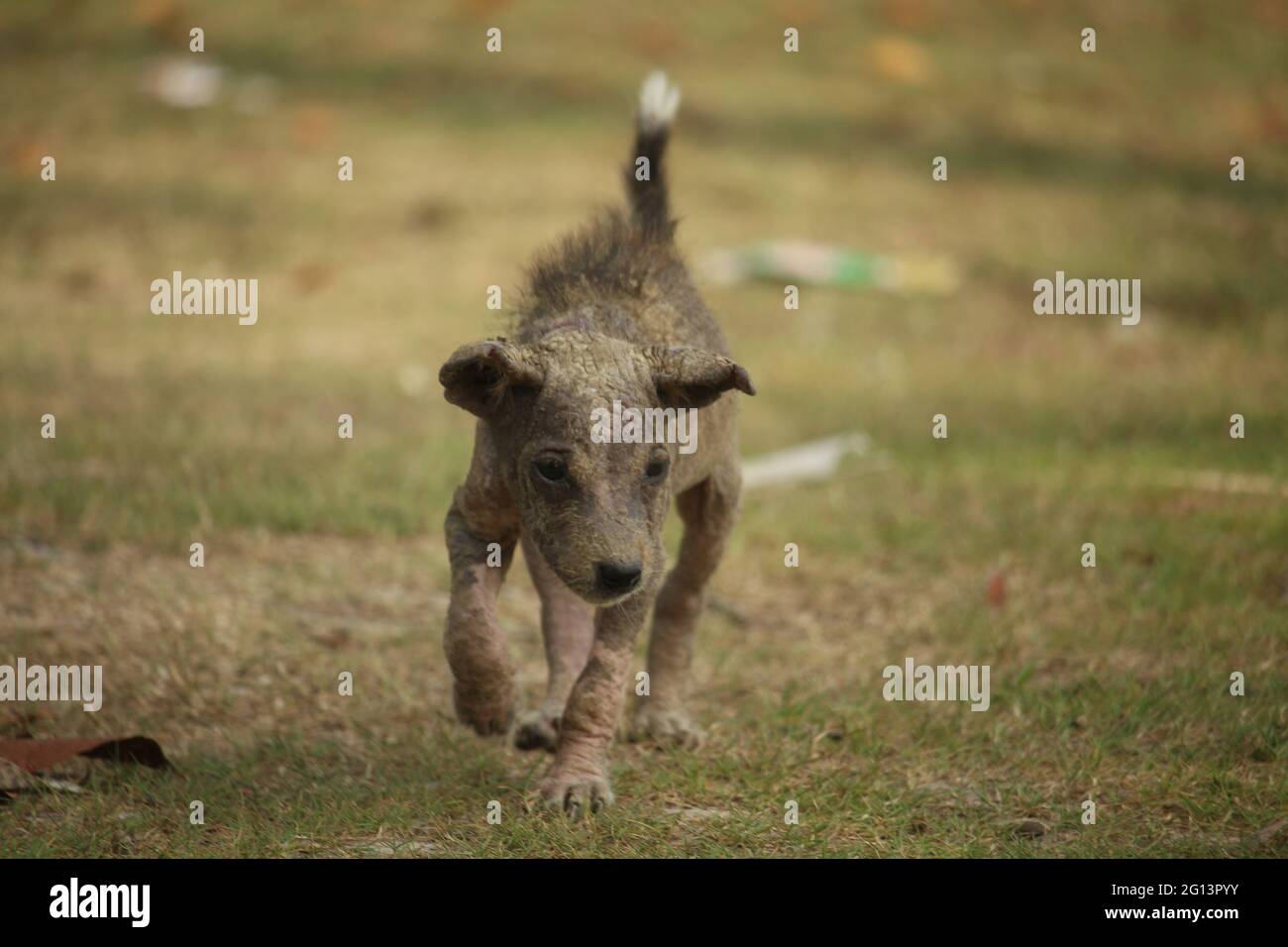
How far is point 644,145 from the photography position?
22.0 ft

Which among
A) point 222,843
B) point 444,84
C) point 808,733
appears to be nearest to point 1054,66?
point 444,84

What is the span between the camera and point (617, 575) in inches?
184

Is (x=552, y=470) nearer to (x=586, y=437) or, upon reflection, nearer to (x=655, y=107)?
(x=586, y=437)

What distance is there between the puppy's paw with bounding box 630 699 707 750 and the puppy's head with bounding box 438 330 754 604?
0.91 meters

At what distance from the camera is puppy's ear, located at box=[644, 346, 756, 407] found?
4941mm

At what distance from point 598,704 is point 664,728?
759mm

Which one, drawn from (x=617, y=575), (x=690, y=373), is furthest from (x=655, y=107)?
(x=617, y=575)

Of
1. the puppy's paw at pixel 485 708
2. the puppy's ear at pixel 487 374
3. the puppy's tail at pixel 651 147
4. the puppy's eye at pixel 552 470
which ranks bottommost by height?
the puppy's paw at pixel 485 708

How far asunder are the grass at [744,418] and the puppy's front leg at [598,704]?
167 mm

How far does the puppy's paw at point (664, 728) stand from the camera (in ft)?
18.7

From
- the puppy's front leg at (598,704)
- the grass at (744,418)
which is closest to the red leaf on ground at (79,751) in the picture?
the grass at (744,418)

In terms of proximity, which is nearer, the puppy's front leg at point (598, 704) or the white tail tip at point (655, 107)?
the puppy's front leg at point (598, 704)

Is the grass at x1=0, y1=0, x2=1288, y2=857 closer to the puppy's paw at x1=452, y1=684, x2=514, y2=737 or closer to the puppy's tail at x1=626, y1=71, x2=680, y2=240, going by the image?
the puppy's paw at x1=452, y1=684, x2=514, y2=737

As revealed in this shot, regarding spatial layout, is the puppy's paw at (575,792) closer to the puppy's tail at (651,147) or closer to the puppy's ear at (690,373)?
the puppy's ear at (690,373)
